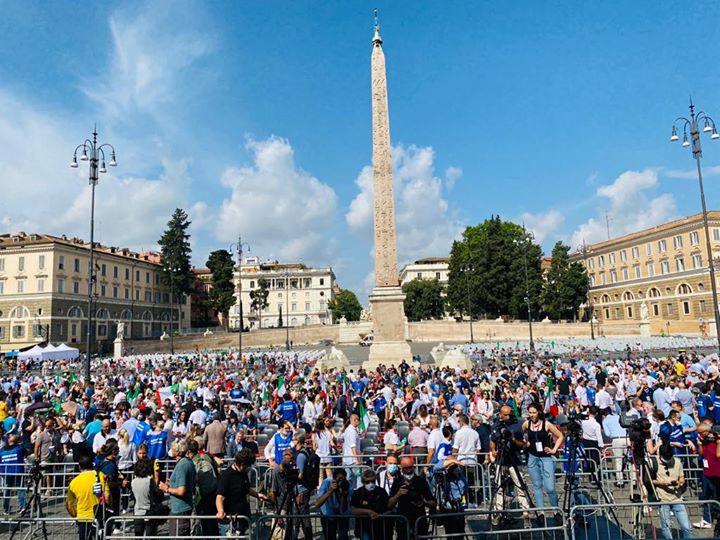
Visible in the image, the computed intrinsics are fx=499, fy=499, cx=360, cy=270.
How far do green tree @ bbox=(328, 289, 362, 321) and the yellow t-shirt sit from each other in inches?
3626

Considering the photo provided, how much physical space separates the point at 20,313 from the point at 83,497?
56.2 meters

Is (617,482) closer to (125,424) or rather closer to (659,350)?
(125,424)

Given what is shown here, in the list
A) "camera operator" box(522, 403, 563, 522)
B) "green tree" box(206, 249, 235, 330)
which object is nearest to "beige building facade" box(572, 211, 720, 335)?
"green tree" box(206, 249, 235, 330)

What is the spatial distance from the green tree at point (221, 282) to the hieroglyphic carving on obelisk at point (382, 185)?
4532 centimetres

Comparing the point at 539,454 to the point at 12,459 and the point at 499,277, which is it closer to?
the point at 12,459

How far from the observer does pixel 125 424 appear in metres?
8.74

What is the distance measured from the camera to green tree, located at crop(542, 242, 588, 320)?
59812 millimetres

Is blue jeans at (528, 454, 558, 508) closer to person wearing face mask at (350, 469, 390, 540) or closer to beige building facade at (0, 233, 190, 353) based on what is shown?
person wearing face mask at (350, 469, 390, 540)

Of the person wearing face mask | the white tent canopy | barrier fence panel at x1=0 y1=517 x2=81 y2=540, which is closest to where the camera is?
the person wearing face mask

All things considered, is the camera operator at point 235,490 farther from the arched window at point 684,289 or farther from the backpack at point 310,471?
the arched window at point 684,289

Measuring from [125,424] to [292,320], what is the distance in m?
89.7

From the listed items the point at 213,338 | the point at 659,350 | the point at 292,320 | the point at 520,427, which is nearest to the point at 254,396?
the point at 520,427

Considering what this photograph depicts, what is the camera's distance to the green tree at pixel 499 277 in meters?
58.6

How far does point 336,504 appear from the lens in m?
5.82
